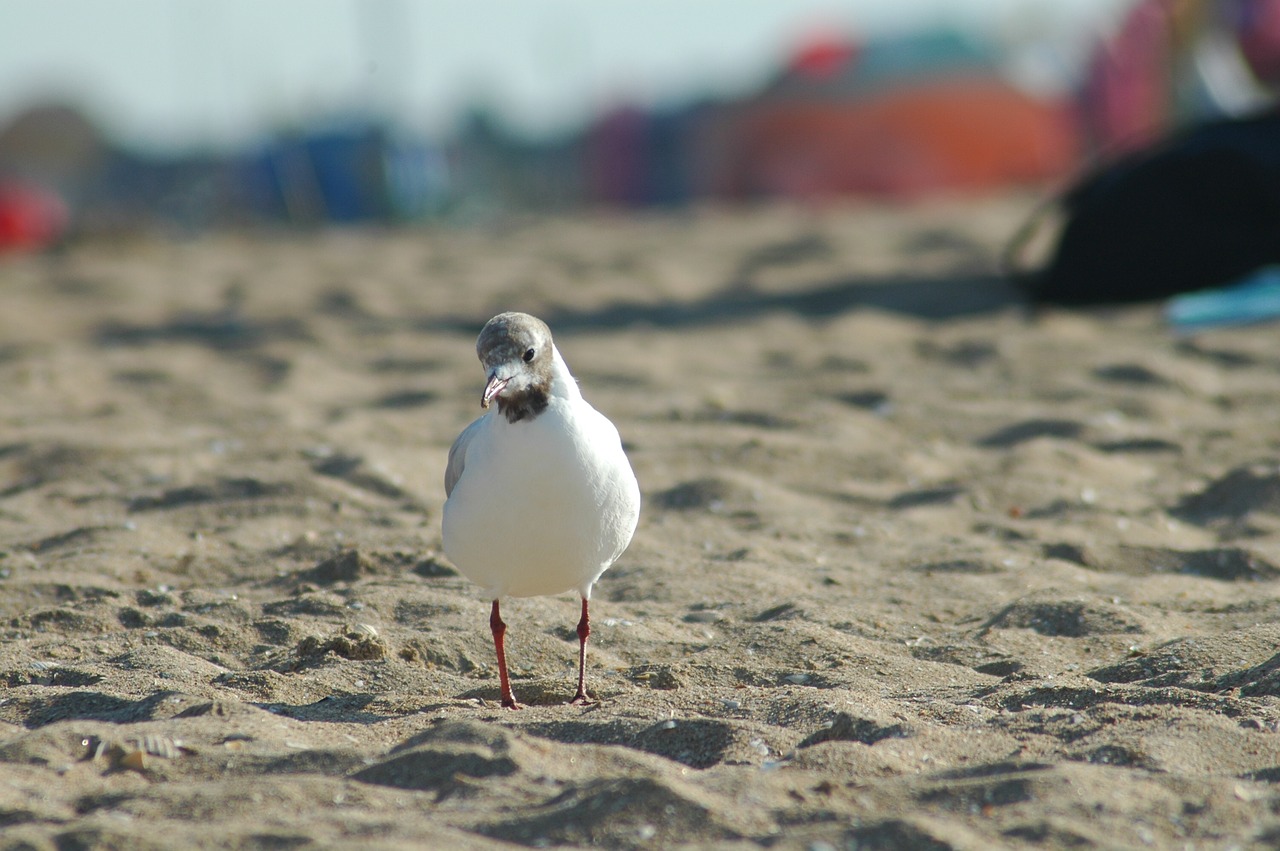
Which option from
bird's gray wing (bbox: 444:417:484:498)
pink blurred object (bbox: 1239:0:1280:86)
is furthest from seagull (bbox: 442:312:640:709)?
pink blurred object (bbox: 1239:0:1280:86)

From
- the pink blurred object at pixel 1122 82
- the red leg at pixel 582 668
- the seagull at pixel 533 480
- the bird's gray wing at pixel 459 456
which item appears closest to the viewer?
the seagull at pixel 533 480

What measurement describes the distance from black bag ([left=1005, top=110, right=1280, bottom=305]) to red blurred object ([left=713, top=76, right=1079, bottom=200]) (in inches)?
436

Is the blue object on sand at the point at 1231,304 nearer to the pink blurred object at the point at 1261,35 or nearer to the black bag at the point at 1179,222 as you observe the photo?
the black bag at the point at 1179,222

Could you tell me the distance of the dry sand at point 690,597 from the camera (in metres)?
2.67

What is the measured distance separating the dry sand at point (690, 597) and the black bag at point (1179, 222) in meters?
0.29

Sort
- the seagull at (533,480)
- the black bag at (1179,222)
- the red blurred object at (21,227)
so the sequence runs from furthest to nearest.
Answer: the red blurred object at (21,227)
the black bag at (1179,222)
the seagull at (533,480)

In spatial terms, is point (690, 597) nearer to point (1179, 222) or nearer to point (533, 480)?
point (533, 480)

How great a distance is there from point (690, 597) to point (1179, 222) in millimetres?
5089

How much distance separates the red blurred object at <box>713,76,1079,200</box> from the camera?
1927 centimetres

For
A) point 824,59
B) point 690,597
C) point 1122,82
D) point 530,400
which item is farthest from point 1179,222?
point 1122,82

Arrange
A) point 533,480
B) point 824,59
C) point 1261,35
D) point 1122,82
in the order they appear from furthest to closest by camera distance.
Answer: point 824,59, point 1122,82, point 1261,35, point 533,480

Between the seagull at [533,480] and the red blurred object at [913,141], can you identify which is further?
the red blurred object at [913,141]

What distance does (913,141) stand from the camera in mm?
19328

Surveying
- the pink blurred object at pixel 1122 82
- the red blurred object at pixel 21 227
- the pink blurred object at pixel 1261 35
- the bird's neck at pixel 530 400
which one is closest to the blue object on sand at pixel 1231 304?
the pink blurred object at pixel 1261 35
